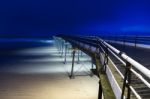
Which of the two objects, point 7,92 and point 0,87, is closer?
point 7,92

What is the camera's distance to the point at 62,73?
39219 millimetres

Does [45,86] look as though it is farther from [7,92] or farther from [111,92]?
[111,92]

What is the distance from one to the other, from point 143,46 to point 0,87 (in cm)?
1154

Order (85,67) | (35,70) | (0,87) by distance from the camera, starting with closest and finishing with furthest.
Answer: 1. (0,87)
2. (35,70)
3. (85,67)

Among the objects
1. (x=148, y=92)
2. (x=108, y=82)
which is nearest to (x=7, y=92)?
(x=108, y=82)

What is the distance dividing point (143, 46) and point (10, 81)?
39.9ft

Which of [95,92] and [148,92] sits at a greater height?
[148,92]

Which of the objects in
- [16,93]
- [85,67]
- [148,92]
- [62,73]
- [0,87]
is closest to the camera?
[148,92]

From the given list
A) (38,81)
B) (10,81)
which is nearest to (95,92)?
(38,81)

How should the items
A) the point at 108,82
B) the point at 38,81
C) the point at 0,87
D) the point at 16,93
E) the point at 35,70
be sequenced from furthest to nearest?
1. the point at 35,70
2. the point at 38,81
3. the point at 0,87
4. the point at 16,93
5. the point at 108,82

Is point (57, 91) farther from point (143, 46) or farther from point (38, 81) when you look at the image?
point (143, 46)

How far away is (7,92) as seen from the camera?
27.4 m

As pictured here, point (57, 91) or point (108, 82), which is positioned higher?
point (108, 82)

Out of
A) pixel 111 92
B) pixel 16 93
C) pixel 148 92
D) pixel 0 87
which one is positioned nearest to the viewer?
pixel 148 92
